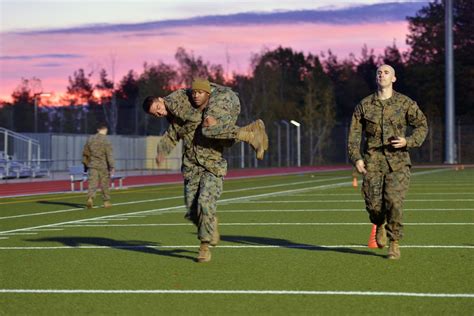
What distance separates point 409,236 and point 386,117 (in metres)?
3.31

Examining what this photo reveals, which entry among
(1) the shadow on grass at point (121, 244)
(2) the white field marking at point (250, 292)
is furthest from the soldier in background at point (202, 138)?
(2) the white field marking at point (250, 292)

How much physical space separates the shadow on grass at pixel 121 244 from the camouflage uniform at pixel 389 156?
7.19 ft

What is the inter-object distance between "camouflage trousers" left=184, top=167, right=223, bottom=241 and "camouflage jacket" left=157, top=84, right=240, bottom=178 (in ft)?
0.25

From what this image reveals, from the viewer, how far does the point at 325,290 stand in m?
8.96

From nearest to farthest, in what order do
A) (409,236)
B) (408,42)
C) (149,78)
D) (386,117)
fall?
(386,117)
(409,236)
(149,78)
(408,42)

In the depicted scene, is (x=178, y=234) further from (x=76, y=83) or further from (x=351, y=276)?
(x=76, y=83)

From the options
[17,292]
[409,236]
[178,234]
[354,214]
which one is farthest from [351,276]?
[354,214]

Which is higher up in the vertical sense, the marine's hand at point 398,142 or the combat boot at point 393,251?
the marine's hand at point 398,142

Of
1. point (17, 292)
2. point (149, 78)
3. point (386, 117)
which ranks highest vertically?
point (149, 78)

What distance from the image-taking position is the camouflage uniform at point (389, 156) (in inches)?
435

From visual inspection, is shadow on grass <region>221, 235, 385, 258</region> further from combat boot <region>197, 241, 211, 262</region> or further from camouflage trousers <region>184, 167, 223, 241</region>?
camouflage trousers <region>184, 167, 223, 241</region>

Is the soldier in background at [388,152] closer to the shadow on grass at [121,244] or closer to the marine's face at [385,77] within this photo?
the marine's face at [385,77]

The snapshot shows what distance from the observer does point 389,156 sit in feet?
36.3

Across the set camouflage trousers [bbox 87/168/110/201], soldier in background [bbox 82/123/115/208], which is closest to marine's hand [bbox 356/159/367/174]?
soldier in background [bbox 82/123/115/208]
